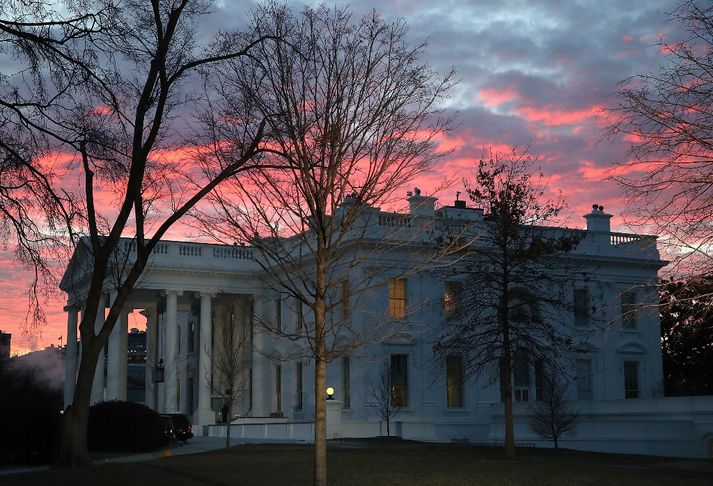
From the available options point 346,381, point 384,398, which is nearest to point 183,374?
point 346,381

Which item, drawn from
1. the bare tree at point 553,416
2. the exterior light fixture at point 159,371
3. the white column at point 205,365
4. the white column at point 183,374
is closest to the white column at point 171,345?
the exterior light fixture at point 159,371

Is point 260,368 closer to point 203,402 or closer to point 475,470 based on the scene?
point 203,402

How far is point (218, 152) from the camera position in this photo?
17766 millimetres

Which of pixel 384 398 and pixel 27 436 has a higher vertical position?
pixel 384 398

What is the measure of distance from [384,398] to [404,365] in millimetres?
4404

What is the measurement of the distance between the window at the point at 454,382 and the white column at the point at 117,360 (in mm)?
18598

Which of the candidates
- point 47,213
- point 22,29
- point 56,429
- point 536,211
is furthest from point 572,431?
point 22,29

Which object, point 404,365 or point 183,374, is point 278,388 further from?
point 183,374

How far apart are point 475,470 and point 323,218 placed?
34.6ft

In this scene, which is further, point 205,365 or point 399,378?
point 205,365

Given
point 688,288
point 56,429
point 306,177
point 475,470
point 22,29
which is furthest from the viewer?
point 56,429

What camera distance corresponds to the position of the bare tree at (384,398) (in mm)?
45906

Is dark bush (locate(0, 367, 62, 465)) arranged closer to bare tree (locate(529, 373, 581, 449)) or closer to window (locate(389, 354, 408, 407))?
bare tree (locate(529, 373, 581, 449))

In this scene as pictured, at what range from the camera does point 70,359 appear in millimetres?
59438
